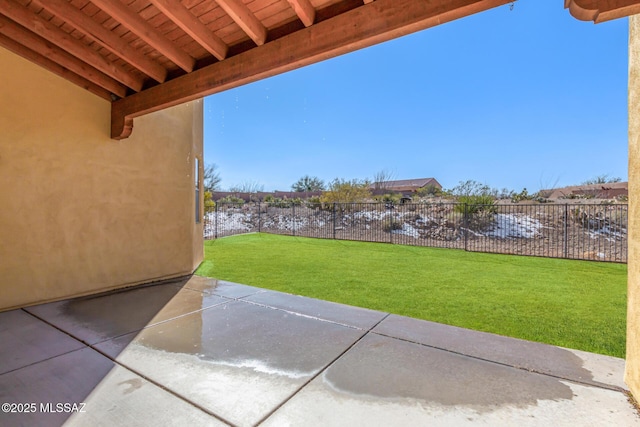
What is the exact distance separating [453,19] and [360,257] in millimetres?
5827

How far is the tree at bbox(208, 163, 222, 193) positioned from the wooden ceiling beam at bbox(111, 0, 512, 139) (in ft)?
84.0

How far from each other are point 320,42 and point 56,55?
3.24 meters

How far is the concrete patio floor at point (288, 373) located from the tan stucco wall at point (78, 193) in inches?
29.8

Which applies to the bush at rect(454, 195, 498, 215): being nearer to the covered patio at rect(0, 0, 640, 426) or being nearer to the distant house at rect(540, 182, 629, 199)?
the distant house at rect(540, 182, 629, 199)

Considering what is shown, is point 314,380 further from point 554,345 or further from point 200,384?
point 554,345

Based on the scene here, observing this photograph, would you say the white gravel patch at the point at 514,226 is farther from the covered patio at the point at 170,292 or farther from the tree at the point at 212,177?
the tree at the point at 212,177

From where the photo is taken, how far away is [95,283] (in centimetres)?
418

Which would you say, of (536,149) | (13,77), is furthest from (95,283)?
(536,149)

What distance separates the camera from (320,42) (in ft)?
8.11

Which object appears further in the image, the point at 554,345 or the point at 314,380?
the point at 554,345

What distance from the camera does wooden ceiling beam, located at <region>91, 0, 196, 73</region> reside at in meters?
2.54

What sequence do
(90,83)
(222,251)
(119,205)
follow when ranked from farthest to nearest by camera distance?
(222,251) → (119,205) → (90,83)

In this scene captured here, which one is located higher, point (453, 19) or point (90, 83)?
point (90, 83)

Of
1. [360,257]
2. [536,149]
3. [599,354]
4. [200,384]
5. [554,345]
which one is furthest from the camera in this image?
[536,149]
